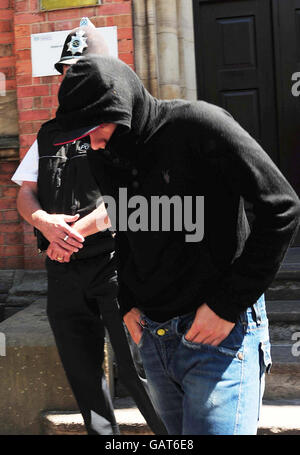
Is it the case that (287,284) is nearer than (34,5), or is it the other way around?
(287,284)

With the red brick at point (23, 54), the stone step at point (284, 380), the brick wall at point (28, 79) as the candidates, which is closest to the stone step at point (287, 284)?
the stone step at point (284, 380)

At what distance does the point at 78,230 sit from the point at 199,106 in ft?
3.84

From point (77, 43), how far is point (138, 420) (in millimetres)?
2109

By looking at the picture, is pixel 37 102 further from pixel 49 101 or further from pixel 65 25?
pixel 65 25

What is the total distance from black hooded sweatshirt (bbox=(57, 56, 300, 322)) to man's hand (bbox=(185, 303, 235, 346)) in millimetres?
20

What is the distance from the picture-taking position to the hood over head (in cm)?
147

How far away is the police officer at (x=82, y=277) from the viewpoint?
2.59m

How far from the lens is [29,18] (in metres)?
4.60

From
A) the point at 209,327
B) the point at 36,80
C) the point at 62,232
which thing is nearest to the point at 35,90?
the point at 36,80

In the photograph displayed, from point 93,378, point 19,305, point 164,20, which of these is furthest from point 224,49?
point 93,378

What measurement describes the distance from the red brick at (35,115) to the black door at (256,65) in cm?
147

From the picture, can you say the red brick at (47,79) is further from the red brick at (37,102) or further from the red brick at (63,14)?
the red brick at (63,14)

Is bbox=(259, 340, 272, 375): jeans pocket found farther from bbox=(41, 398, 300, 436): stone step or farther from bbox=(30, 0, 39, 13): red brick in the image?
bbox=(30, 0, 39, 13): red brick

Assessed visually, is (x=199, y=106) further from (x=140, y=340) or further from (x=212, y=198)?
(x=140, y=340)
